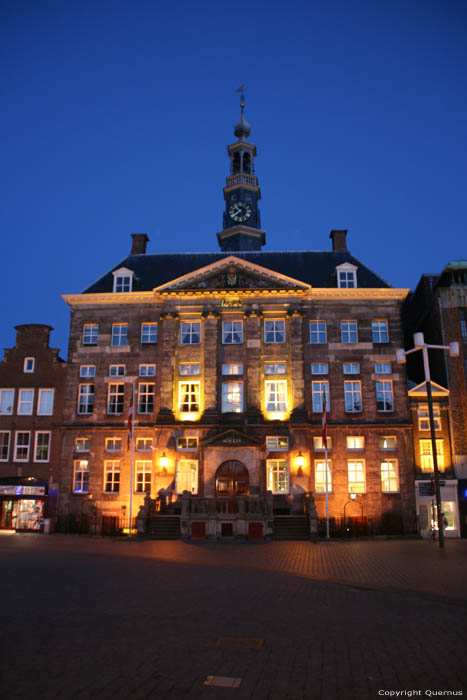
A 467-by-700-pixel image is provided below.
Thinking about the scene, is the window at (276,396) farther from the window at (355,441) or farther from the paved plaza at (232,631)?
the paved plaza at (232,631)

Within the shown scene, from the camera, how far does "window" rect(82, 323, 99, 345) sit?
4248 centimetres

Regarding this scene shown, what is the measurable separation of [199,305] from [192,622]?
32.5 m

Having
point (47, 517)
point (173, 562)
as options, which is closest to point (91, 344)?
point (47, 517)

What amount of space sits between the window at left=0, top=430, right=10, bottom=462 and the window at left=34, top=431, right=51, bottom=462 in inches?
83.7

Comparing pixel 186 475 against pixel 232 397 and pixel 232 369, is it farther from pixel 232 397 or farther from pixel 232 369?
pixel 232 369

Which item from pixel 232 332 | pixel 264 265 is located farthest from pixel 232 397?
pixel 264 265

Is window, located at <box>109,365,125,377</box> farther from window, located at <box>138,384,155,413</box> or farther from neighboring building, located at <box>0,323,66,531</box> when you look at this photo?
neighboring building, located at <box>0,323,66,531</box>

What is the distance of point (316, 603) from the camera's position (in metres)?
12.2

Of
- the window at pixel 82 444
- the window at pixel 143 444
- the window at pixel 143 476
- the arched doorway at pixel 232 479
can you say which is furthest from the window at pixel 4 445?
the arched doorway at pixel 232 479

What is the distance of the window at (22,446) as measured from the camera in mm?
40875

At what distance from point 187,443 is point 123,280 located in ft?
45.0

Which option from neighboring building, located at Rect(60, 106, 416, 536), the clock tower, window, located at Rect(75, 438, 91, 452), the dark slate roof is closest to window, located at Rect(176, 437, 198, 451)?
neighboring building, located at Rect(60, 106, 416, 536)

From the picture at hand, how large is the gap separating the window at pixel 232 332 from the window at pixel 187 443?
7.33 metres

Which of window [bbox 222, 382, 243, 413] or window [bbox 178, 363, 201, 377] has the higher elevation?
window [bbox 178, 363, 201, 377]
